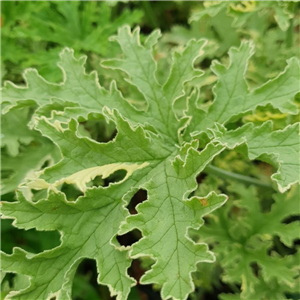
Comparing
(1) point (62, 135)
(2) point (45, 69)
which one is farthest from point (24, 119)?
(1) point (62, 135)

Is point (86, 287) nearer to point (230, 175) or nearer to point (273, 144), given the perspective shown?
point (230, 175)

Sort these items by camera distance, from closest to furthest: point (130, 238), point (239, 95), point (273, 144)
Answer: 1. point (273, 144)
2. point (239, 95)
3. point (130, 238)

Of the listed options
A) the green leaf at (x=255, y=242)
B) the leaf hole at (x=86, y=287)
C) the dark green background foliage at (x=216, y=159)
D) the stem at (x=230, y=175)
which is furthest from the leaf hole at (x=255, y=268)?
the leaf hole at (x=86, y=287)

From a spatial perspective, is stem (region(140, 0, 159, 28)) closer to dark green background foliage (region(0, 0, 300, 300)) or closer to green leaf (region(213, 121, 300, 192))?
dark green background foliage (region(0, 0, 300, 300))

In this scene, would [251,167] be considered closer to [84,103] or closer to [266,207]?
[266,207]

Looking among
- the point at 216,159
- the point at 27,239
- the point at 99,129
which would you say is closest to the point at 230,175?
the point at 216,159

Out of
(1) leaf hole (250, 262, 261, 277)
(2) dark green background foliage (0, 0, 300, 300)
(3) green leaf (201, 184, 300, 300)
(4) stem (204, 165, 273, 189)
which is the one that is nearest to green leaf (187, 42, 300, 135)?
(2) dark green background foliage (0, 0, 300, 300)
